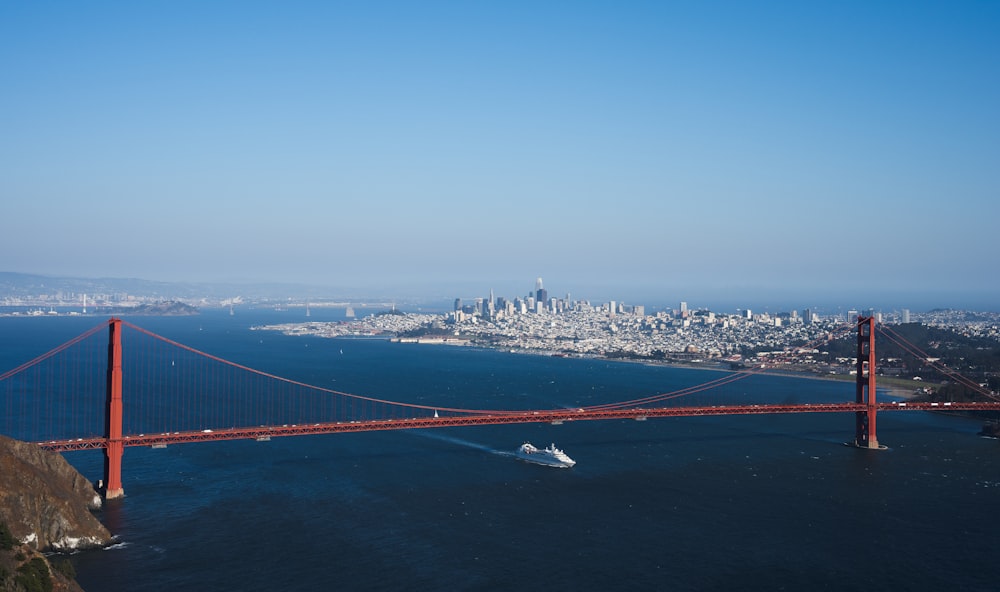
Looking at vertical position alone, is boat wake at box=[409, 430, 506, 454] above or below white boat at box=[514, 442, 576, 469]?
→ below

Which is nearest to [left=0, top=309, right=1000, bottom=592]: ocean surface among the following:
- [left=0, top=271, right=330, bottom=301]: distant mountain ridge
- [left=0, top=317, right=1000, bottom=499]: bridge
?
[left=0, top=317, right=1000, bottom=499]: bridge

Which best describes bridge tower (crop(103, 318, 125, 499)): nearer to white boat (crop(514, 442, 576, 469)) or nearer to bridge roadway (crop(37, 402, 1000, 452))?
bridge roadway (crop(37, 402, 1000, 452))

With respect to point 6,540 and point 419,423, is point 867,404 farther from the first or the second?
point 6,540

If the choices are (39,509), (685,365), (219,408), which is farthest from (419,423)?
(685,365)

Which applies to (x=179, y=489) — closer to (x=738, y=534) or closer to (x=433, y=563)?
(x=433, y=563)

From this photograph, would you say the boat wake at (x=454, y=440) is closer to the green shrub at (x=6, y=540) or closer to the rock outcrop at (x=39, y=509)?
the rock outcrop at (x=39, y=509)

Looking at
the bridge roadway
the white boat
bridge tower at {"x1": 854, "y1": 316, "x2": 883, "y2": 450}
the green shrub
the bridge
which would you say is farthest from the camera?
bridge tower at {"x1": 854, "y1": 316, "x2": 883, "y2": 450}

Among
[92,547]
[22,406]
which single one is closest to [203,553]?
[92,547]
